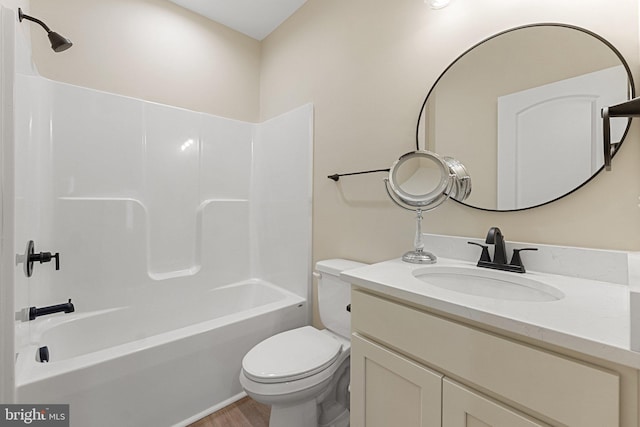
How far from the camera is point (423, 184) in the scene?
127cm

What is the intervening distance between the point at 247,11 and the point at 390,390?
8.57ft

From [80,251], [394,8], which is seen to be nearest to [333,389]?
[80,251]

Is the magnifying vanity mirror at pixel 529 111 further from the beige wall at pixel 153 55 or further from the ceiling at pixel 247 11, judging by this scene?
the beige wall at pixel 153 55

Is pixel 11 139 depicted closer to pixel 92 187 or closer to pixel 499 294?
pixel 92 187

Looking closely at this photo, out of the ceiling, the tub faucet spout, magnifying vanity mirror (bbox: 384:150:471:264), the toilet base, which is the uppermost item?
the ceiling

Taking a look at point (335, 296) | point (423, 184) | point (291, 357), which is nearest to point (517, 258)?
point (423, 184)

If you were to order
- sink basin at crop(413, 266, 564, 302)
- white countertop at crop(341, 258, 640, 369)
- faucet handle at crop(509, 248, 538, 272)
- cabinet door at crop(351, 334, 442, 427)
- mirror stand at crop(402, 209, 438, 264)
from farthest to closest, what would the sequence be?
mirror stand at crop(402, 209, 438, 264)
faucet handle at crop(509, 248, 538, 272)
sink basin at crop(413, 266, 564, 302)
cabinet door at crop(351, 334, 442, 427)
white countertop at crop(341, 258, 640, 369)

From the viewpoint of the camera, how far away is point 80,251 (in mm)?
1718

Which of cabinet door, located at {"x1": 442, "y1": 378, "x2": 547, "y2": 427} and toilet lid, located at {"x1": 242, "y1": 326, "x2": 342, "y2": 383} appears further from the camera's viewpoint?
toilet lid, located at {"x1": 242, "y1": 326, "x2": 342, "y2": 383}

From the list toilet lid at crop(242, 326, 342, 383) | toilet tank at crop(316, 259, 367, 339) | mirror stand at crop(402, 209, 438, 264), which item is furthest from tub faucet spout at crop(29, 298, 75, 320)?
mirror stand at crop(402, 209, 438, 264)

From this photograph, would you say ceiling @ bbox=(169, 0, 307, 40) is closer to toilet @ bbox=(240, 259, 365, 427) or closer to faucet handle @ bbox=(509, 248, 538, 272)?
toilet @ bbox=(240, 259, 365, 427)

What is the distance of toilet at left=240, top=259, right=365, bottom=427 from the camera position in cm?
117

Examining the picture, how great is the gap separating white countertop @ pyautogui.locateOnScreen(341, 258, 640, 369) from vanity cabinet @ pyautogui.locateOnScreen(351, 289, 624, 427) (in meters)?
0.04

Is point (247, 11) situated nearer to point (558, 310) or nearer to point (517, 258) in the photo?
Result: point (517, 258)
